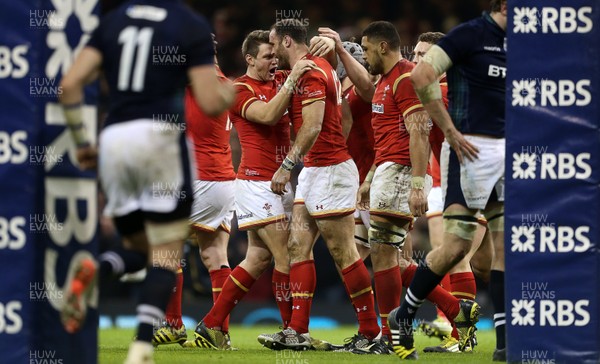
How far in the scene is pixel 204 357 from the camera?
8445 mm

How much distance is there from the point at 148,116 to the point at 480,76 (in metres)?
2.58

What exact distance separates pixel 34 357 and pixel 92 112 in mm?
1502

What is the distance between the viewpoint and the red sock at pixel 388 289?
892 cm

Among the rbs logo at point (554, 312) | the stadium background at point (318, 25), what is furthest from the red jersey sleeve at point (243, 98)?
the stadium background at point (318, 25)

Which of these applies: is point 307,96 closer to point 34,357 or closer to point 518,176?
point 518,176

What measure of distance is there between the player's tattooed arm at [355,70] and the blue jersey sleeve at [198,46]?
3098 mm

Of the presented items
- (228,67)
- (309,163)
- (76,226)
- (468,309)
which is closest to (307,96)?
(309,163)

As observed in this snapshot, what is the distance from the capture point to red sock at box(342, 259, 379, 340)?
9.15 meters

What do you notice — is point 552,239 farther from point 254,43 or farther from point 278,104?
point 254,43

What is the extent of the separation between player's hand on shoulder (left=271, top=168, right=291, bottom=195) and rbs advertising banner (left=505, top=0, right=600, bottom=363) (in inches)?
101

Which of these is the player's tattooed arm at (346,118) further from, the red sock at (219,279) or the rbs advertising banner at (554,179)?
the rbs advertising banner at (554,179)

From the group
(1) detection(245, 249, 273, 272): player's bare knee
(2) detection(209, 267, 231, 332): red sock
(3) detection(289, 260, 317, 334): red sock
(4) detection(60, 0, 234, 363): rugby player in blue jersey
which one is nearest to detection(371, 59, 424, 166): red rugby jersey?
(3) detection(289, 260, 317, 334): red sock

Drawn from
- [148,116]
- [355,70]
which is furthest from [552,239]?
[355,70]

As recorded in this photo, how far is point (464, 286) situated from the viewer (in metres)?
9.69
